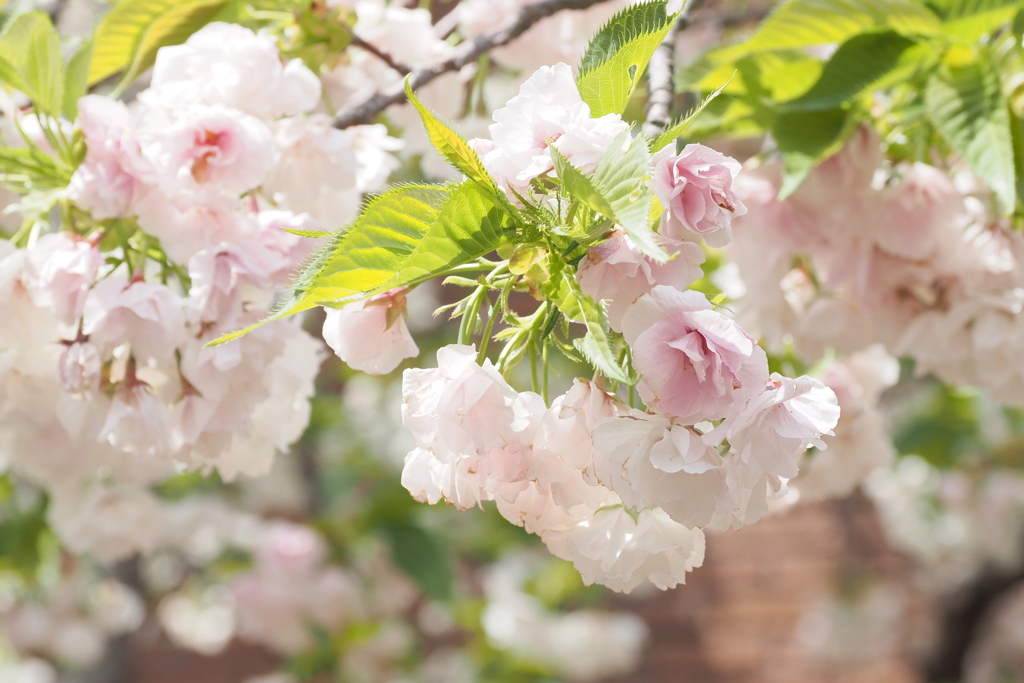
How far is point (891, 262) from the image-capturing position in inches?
30.0

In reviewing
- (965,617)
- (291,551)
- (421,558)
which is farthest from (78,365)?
(965,617)

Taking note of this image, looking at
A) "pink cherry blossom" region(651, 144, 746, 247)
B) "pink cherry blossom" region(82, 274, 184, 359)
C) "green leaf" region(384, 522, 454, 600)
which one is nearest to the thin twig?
"pink cherry blossom" region(651, 144, 746, 247)

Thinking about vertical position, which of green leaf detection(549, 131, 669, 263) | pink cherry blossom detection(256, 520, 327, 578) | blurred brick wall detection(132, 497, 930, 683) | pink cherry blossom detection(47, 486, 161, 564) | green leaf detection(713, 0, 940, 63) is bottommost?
blurred brick wall detection(132, 497, 930, 683)

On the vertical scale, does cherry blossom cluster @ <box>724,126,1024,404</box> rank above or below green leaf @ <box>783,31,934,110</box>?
below

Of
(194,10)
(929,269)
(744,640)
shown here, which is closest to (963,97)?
(929,269)

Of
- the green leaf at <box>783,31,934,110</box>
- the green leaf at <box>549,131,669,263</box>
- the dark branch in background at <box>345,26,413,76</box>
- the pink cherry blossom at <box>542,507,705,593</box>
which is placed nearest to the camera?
the green leaf at <box>549,131,669,263</box>

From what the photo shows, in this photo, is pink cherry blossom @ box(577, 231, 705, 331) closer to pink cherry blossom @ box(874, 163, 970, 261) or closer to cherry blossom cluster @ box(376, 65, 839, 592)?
cherry blossom cluster @ box(376, 65, 839, 592)

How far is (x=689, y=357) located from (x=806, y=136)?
0.41 m

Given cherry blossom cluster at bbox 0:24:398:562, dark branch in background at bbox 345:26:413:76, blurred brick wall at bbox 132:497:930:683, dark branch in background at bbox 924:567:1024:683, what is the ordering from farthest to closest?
blurred brick wall at bbox 132:497:930:683 → dark branch in background at bbox 924:567:1024:683 → dark branch in background at bbox 345:26:413:76 → cherry blossom cluster at bbox 0:24:398:562

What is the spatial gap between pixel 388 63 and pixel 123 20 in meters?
0.23

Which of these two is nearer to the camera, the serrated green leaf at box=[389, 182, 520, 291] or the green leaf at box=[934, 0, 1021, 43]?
the serrated green leaf at box=[389, 182, 520, 291]

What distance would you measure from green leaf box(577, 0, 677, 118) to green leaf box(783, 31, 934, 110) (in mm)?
302

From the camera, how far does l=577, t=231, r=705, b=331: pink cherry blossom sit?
369 mm

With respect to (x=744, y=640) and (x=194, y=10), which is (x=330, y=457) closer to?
(x=744, y=640)
